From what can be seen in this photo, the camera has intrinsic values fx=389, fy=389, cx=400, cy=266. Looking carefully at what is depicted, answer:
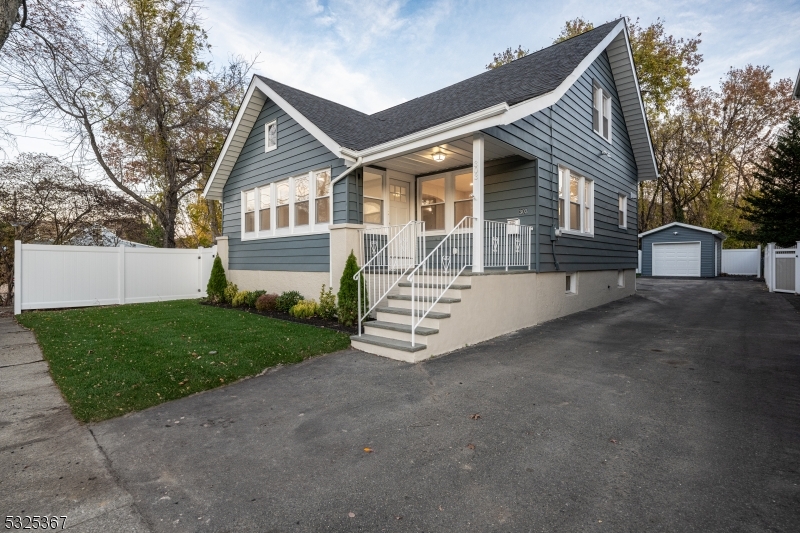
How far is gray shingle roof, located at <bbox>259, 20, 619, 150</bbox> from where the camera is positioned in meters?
7.58

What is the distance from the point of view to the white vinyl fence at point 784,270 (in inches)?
481

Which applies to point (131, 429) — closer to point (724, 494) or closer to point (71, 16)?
point (724, 494)

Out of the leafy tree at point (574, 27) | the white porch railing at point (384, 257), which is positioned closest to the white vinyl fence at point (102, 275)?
the white porch railing at point (384, 257)

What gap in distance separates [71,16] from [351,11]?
7769mm

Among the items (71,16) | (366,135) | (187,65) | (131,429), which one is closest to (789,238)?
(366,135)

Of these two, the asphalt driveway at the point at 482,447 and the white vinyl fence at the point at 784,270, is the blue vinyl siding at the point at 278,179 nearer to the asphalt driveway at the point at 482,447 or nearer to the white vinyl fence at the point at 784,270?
the asphalt driveway at the point at 482,447

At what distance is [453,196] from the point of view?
31.0 feet

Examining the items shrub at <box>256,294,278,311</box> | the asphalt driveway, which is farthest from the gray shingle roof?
the asphalt driveway

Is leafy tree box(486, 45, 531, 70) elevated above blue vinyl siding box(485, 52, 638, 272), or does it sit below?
above

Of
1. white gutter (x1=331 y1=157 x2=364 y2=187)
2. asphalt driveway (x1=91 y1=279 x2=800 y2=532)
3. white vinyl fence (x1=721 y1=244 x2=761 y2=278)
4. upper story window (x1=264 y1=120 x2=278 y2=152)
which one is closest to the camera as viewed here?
asphalt driveway (x1=91 y1=279 x2=800 y2=532)

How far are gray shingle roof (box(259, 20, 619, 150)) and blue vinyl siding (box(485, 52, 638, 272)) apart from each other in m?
0.77

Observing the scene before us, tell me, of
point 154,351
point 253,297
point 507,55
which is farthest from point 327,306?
point 507,55

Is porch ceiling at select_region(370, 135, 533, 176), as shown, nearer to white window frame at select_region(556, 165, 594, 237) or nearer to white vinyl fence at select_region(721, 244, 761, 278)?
white window frame at select_region(556, 165, 594, 237)

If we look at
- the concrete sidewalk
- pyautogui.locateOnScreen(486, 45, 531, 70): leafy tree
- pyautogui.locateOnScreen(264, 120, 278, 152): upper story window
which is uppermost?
pyautogui.locateOnScreen(486, 45, 531, 70): leafy tree
